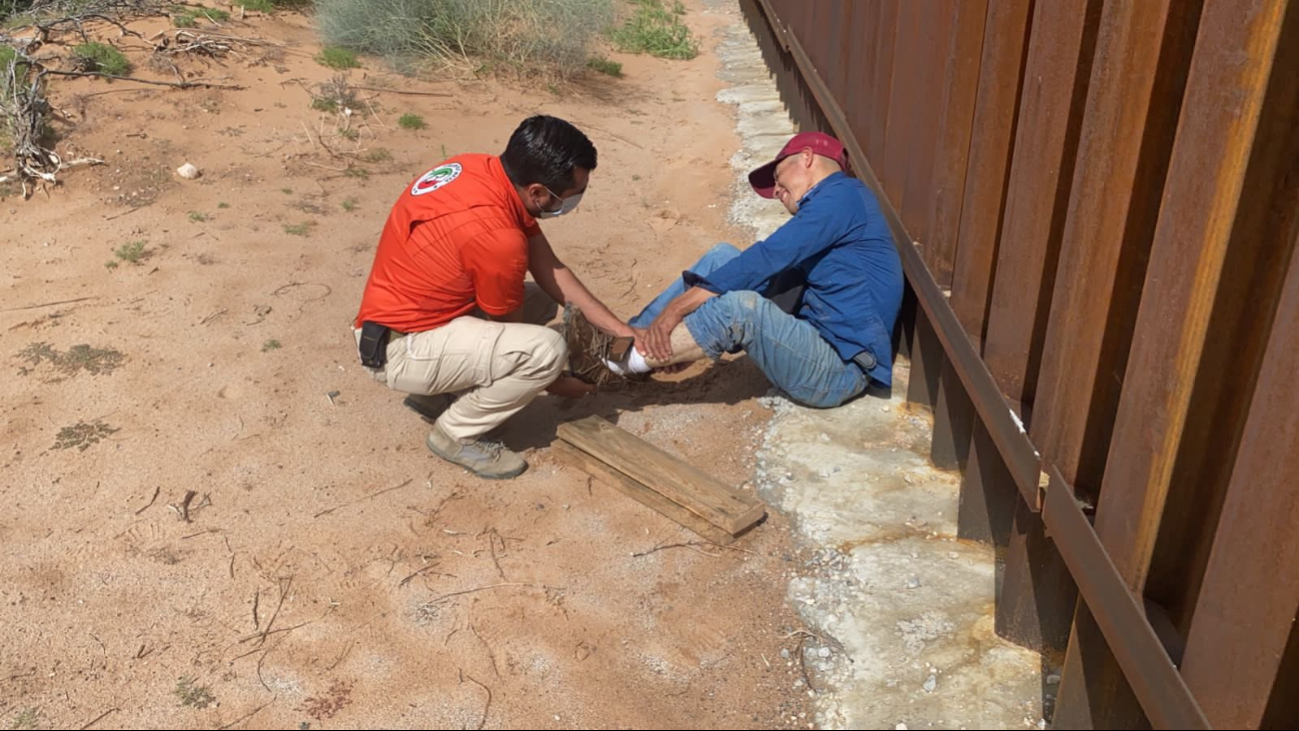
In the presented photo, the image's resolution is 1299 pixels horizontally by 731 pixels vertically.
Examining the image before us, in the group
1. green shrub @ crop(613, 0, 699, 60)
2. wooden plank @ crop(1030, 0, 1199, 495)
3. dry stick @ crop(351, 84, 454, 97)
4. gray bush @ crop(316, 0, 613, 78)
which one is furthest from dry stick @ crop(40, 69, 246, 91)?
wooden plank @ crop(1030, 0, 1199, 495)

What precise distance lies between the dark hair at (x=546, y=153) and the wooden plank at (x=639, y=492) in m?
0.99

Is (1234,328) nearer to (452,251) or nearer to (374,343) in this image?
(452,251)

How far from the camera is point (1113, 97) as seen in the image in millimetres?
2383

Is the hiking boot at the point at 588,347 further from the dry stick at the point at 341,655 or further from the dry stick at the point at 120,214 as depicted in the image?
the dry stick at the point at 120,214

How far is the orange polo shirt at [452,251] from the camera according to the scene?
146 inches

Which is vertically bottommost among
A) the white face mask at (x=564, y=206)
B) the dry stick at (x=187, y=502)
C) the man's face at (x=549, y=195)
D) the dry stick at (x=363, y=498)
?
the dry stick at (x=187, y=502)

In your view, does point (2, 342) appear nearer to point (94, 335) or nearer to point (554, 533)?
point (94, 335)

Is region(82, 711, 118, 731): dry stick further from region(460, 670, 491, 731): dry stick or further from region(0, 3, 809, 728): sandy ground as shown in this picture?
region(460, 670, 491, 731): dry stick

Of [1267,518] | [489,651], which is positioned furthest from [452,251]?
[1267,518]

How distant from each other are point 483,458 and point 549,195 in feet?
3.28

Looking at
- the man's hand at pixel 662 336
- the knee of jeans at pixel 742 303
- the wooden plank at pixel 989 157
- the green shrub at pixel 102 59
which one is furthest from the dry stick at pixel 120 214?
the wooden plank at pixel 989 157

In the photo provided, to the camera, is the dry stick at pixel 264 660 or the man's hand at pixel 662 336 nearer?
the dry stick at pixel 264 660

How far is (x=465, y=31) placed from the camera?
9602 millimetres

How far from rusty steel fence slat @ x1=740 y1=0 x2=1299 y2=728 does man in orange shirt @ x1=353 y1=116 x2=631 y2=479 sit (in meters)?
1.40
